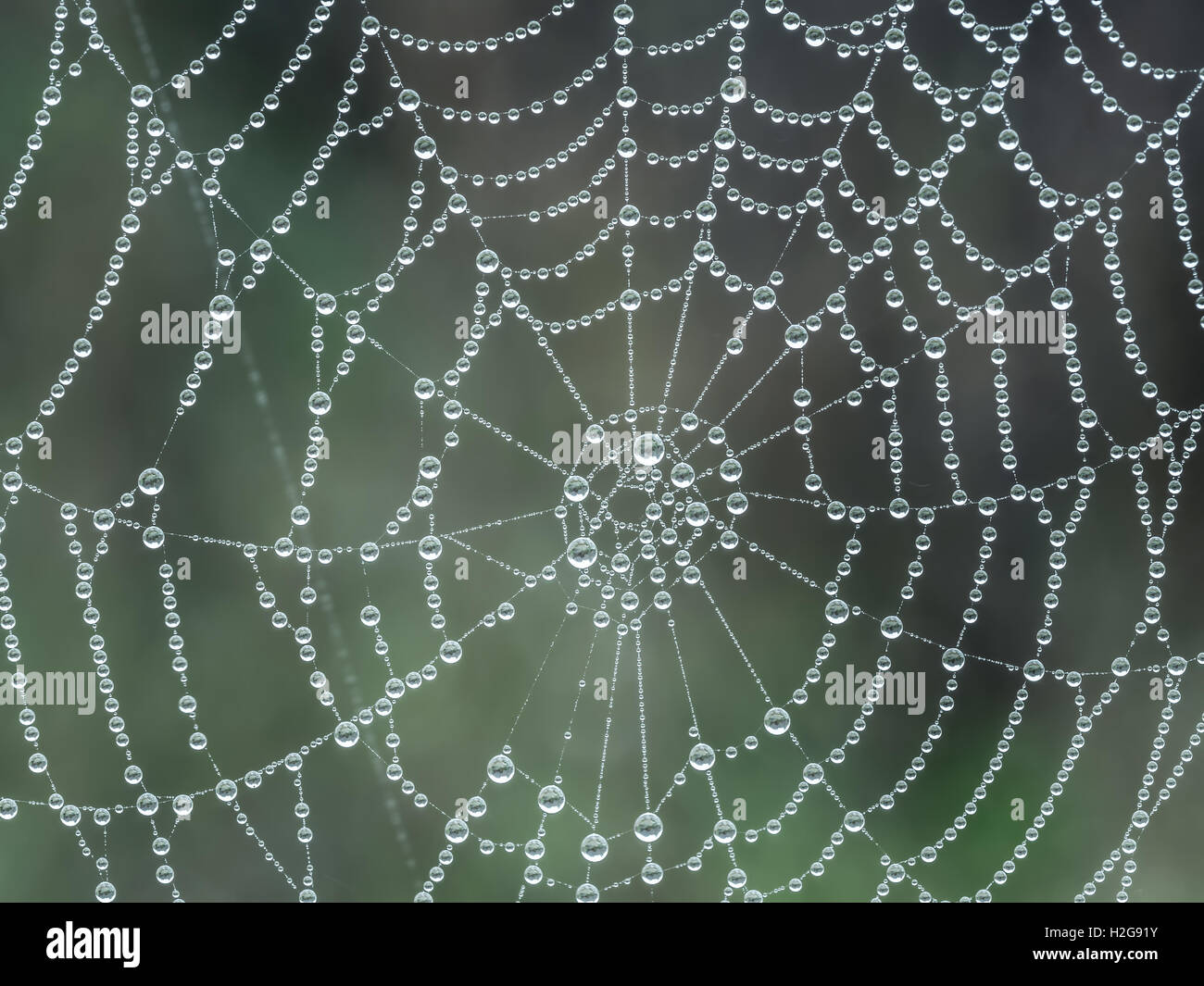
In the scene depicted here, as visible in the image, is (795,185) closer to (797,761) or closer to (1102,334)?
(1102,334)

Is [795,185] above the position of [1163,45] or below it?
below

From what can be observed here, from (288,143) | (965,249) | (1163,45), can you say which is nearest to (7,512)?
(288,143)

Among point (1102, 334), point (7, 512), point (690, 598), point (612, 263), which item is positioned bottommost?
point (690, 598)

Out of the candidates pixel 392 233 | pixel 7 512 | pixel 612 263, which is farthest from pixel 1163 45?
pixel 7 512
